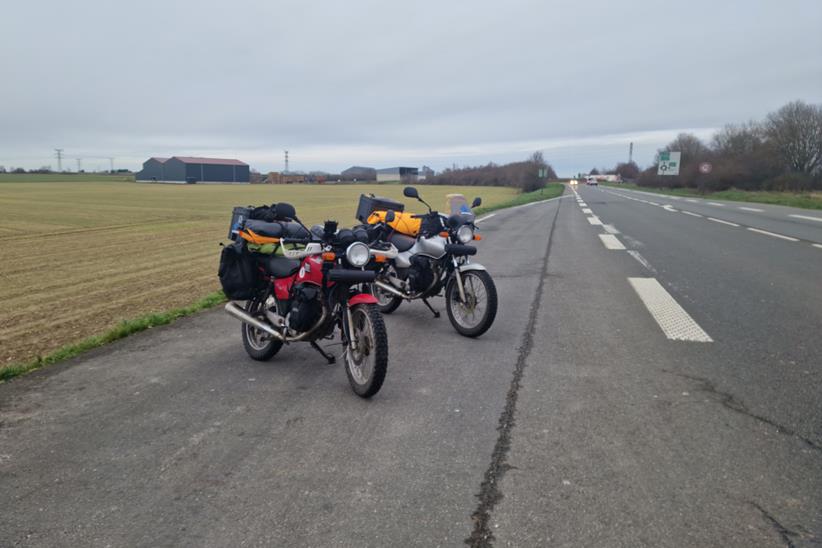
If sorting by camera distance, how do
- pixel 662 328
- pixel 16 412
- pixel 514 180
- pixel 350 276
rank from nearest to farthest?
pixel 16 412 < pixel 350 276 < pixel 662 328 < pixel 514 180

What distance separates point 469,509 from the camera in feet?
8.29

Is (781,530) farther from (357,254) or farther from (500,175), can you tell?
(500,175)

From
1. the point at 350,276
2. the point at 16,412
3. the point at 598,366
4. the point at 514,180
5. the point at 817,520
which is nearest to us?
the point at 817,520

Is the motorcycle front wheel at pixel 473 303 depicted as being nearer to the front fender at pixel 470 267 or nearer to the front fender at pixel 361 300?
the front fender at pixel 470 267

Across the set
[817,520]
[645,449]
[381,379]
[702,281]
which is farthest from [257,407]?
[702,281]

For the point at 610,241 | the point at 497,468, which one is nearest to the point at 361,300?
the point at 497,468

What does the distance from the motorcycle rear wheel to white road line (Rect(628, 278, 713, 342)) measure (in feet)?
11.9

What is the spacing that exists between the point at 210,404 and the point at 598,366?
298 cm

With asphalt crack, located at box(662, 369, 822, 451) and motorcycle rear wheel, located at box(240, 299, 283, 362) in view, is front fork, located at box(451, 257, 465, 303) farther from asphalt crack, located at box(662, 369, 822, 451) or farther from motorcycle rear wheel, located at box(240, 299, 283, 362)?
asphalt crack, located at box(662, 369, 822, 451)

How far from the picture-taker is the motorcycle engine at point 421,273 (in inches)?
225

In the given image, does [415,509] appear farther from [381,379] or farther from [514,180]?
[514,180]

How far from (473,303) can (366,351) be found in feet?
5.83

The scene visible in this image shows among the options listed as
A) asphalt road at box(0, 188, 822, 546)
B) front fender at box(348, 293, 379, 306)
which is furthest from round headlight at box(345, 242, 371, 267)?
asphalt road at box(0, 188, 822, 546)

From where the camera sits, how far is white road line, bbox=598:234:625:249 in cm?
1213
